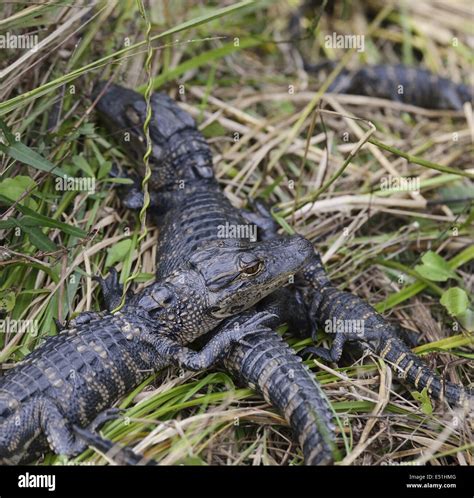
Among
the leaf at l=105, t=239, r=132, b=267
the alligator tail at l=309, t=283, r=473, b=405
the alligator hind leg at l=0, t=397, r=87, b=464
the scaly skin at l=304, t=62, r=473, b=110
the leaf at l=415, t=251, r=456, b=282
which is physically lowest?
the alligator hind leg at l=0, t=397, r=87, b=464

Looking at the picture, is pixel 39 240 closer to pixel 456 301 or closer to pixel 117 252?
pixel 117 252

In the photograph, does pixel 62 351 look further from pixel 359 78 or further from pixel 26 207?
pixel 359 78

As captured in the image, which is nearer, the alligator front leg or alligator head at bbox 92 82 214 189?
the alligator front leg

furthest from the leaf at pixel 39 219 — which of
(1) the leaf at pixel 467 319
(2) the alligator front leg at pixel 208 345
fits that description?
(1) the leaf at pixel 467 319

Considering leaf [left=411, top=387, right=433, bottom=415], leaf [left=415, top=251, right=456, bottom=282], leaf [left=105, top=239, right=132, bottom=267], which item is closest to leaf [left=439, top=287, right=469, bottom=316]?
leaf [left=415, top=251, right=456, bottom=282]

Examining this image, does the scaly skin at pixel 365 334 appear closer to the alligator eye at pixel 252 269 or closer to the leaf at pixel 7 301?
the alligator eye at pixel 252 269

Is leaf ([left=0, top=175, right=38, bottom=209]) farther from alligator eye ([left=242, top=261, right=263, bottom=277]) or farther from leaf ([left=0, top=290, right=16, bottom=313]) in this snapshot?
alligator eye ([left=242, top=261, right=263, bottom=277])
